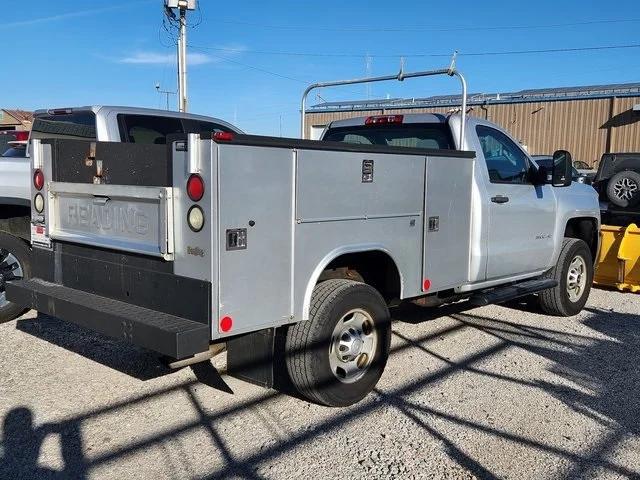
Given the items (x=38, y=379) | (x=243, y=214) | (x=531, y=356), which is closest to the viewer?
(x=243, y=214)

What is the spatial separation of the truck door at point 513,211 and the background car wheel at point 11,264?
4.64 meters

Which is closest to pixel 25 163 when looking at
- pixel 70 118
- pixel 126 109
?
pixel 70 118

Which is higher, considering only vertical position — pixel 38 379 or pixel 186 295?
pixel 186 295

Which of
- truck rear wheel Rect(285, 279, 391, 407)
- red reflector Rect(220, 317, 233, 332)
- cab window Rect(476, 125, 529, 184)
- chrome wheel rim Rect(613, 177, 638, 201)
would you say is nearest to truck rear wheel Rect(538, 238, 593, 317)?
cab window Rect(476, 125, 529, 184)

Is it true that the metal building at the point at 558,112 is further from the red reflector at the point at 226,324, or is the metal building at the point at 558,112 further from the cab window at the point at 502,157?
the red reflector at the point at 226,324

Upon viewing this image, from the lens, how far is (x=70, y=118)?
6727 mm

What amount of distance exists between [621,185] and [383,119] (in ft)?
25.4

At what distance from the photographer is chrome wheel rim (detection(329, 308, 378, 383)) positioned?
14.6 feet

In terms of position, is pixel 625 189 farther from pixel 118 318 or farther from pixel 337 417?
pixel 118 318

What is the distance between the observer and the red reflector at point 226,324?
3.64 metres

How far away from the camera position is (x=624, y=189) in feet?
39.5

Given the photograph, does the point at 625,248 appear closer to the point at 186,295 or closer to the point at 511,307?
the point at 511,307

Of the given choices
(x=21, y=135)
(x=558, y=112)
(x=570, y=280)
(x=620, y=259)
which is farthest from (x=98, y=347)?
(x=558, y=112)

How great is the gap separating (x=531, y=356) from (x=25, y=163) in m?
5.33
